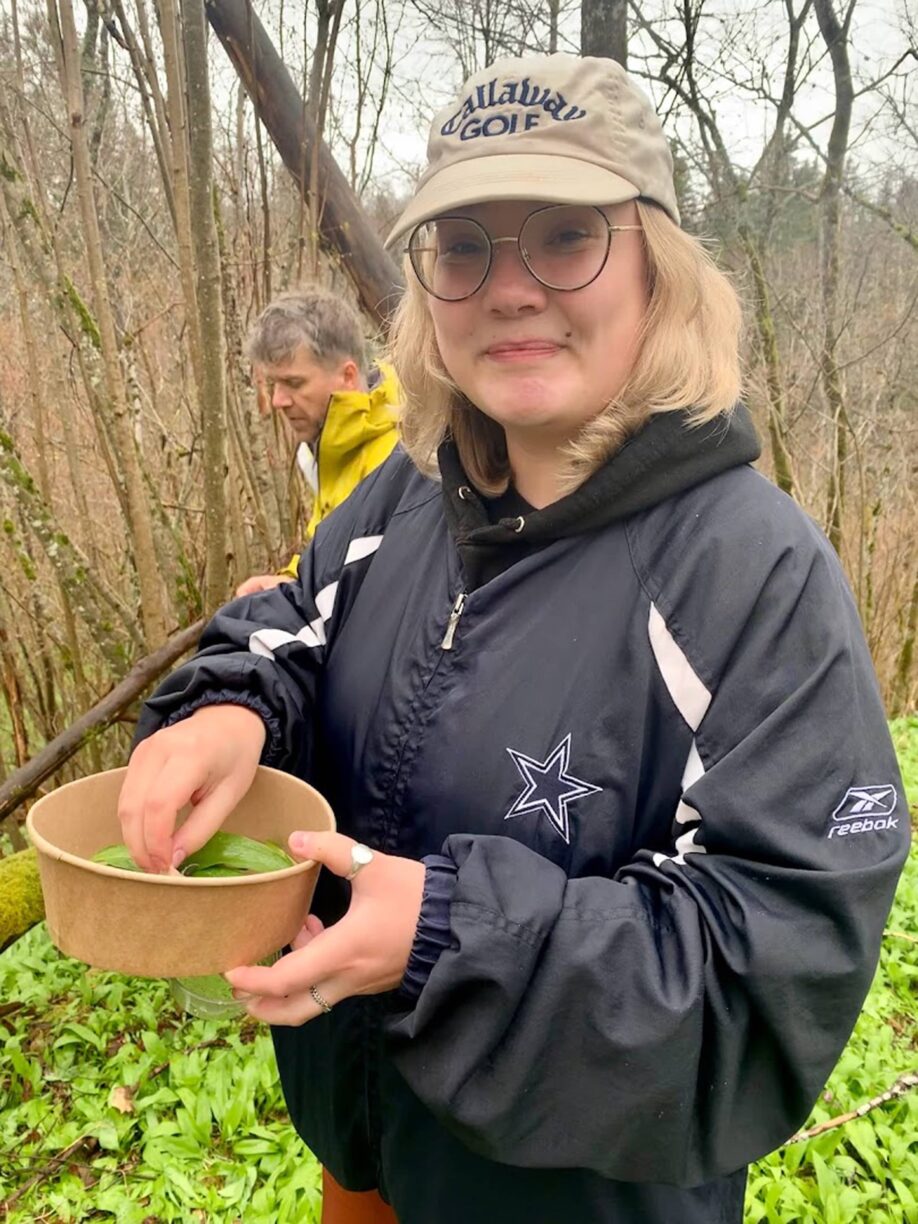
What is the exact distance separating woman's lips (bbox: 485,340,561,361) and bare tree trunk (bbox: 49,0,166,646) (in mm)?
1871

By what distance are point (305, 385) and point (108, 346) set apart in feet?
4.09

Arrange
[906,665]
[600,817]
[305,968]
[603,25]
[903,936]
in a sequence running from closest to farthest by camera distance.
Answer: [305,968], [600,817], [903,936], [603,25], [906,665]

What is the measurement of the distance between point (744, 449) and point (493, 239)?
453 mm

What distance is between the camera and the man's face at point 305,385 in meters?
3.73

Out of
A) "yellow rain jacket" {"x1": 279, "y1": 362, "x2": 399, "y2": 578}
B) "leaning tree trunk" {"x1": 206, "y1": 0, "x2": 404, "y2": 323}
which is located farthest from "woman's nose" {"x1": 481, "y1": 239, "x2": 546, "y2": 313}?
"yellow rain jacket" {"x1": 279, "y1": 362, "x2": 399, "y2": 578}

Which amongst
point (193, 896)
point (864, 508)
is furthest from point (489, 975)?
point (864, 508)

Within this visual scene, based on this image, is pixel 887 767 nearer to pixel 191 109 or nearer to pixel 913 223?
pixel 191 109

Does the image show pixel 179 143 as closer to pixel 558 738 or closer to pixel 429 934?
pixel 558 738

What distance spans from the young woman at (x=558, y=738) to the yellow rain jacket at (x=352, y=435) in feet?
7.20

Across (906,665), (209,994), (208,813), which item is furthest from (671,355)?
(906,665)

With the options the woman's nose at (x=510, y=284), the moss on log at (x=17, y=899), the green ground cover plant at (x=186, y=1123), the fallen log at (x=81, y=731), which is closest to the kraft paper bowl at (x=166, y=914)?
the woman's nose at (x=510, y=284)

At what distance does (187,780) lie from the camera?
45.1 inches

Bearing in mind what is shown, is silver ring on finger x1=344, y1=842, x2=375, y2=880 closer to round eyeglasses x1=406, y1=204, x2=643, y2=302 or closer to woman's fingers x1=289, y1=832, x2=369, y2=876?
woman's fingers x1=289, y1=832, x2=369, y2=876

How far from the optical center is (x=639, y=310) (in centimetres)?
122
